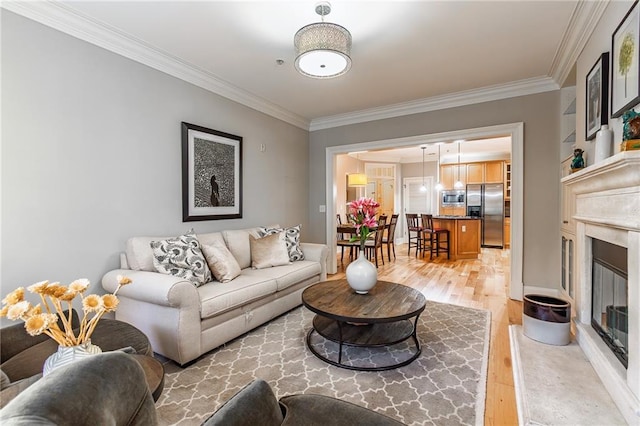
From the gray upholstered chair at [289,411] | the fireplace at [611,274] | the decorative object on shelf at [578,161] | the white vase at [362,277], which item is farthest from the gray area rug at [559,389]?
the decorative object on shelf at [578,161]

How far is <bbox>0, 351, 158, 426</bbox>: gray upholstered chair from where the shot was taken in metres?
0.51

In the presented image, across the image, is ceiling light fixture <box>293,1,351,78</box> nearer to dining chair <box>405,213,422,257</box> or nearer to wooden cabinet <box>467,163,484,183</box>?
dining chair <box>405,213,422,257</box>

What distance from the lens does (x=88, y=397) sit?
58cm

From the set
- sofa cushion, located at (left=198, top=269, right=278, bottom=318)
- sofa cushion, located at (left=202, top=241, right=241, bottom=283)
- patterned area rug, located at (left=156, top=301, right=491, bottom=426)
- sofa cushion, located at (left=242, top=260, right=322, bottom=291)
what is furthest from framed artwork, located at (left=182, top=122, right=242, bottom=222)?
patterned area rug, located at (left=156, top=301, right=491, bottom=426)

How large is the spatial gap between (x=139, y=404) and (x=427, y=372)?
196 cm

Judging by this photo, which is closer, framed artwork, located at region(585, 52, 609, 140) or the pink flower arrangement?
framed artwork, located at region(585, 52, 609, 140)

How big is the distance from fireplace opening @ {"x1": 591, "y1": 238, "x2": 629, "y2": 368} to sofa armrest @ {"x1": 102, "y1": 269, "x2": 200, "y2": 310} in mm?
2575

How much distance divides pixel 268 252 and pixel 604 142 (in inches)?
119

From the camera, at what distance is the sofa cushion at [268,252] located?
11.0 feet

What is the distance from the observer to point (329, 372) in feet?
6.89

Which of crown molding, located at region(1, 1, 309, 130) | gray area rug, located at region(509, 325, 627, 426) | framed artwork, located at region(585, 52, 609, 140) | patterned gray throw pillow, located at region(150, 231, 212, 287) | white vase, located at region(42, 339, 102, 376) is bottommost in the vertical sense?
gray area rug, located at region(509, 325, 627, 426)

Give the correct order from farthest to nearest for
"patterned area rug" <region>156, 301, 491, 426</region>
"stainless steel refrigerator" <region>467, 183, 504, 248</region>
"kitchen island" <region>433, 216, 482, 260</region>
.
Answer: "stainless steel refrigerator" <region>467, 183, 504, 248</region>, "kitchen island" <region>433, 216, 482, 260</region>, "patterned area rug" <region>156, 301, 491, 426</region>

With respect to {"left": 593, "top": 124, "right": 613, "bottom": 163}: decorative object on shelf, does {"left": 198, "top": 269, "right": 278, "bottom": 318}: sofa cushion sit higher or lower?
lower

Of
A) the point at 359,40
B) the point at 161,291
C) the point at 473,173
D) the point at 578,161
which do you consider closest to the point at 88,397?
the point at 161,291
